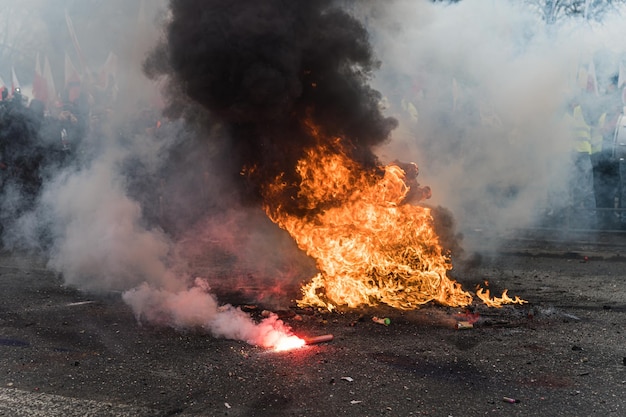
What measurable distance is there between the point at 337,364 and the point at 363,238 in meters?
2.24

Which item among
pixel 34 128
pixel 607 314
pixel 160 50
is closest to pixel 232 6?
pixel 160 50

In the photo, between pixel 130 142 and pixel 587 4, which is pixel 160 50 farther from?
pixel 587 4

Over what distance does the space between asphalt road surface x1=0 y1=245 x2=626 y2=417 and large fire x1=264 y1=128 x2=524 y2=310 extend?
1.08 feet

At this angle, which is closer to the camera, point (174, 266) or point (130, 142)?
point (174, 266)

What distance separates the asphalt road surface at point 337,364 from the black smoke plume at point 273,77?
2159 mm

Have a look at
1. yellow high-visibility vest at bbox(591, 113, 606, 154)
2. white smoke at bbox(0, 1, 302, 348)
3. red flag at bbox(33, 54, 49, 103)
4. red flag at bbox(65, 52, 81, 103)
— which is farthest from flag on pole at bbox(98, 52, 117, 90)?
yellow high-visibility vest at bbox(591, 113, 606, 154)

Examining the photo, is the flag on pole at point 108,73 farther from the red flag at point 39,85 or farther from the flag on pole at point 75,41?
the red flag at point 39,85

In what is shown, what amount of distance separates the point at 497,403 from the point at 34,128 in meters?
11.4

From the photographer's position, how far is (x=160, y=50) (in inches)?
311

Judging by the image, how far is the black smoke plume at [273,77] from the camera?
6.80 metres

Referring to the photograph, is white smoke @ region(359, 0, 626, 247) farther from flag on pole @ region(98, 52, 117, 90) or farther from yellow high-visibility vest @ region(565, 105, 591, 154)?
flag on pole @ region(98, 52, 117, 90)

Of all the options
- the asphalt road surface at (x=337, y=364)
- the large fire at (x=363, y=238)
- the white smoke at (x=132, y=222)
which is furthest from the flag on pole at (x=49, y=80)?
the large fire at (x=363, y=238)

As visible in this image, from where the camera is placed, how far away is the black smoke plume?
268 inches

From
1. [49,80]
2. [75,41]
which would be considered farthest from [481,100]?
[49,80]
